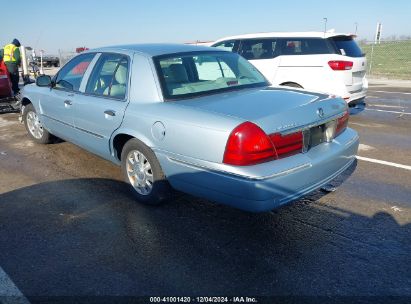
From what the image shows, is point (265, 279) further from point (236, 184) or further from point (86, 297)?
point (86, 297)

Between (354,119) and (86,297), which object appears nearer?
(86,297)

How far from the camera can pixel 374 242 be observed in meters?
3.23

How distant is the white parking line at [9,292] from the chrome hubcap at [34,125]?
384 cm

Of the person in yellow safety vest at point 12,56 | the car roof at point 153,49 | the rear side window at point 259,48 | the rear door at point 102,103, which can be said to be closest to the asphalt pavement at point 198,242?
the rear door at point 102,103

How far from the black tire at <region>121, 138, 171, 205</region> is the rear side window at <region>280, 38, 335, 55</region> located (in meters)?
5.34

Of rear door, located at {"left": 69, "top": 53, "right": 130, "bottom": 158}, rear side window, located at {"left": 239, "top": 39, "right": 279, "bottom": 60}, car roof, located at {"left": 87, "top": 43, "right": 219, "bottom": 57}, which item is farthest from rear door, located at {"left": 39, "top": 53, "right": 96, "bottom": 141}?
rear side window, located at {"left": 239, "top": 39, "right": 279, "bottom": 60}

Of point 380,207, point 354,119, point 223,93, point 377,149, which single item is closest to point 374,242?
point 380,207

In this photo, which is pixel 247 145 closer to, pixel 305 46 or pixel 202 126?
pixel 202 126

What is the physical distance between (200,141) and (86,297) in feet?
4.73

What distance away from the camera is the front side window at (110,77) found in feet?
13.6

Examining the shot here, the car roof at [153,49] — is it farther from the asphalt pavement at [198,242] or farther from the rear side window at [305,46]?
the rear side window at [305,46]

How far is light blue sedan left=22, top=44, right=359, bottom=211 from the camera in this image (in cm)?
302

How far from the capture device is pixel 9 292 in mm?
2672

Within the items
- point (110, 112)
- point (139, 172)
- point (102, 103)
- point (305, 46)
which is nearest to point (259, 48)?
point (305, 46)
